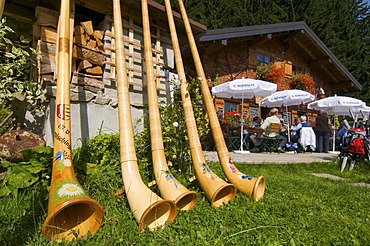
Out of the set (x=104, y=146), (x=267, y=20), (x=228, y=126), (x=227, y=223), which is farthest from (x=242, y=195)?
(x=267, y=20)

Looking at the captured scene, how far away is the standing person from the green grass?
5.92 meters

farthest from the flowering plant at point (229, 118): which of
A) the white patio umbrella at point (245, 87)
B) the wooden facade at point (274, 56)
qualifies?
the white patio umbrella at point (245, 87)

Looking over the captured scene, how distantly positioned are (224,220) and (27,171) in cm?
174

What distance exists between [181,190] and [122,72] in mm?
1279

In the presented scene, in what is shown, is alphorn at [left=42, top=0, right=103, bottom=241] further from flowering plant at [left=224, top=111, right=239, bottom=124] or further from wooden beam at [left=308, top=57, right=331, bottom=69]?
wooden beam at [left=308, top=57, right=331, bottom=69]

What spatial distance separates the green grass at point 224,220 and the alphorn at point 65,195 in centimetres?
9

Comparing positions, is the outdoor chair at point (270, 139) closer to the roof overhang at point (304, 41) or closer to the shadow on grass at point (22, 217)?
the roof overhang at point (304, 41)

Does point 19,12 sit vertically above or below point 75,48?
above

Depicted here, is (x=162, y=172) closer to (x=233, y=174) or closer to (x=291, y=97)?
(x=233, y=174)

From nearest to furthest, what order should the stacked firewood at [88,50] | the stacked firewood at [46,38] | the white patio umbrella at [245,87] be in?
the stacked firewood at [46,38] < the stacked firewood at [88,50] < the white patio umbrella at [245,87]

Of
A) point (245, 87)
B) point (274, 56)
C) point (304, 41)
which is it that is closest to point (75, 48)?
point (245, 87)

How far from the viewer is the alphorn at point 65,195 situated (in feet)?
5.05

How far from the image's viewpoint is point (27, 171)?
7.26 feet

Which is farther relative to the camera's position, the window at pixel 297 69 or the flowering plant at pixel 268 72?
the window at pixel 297 69
